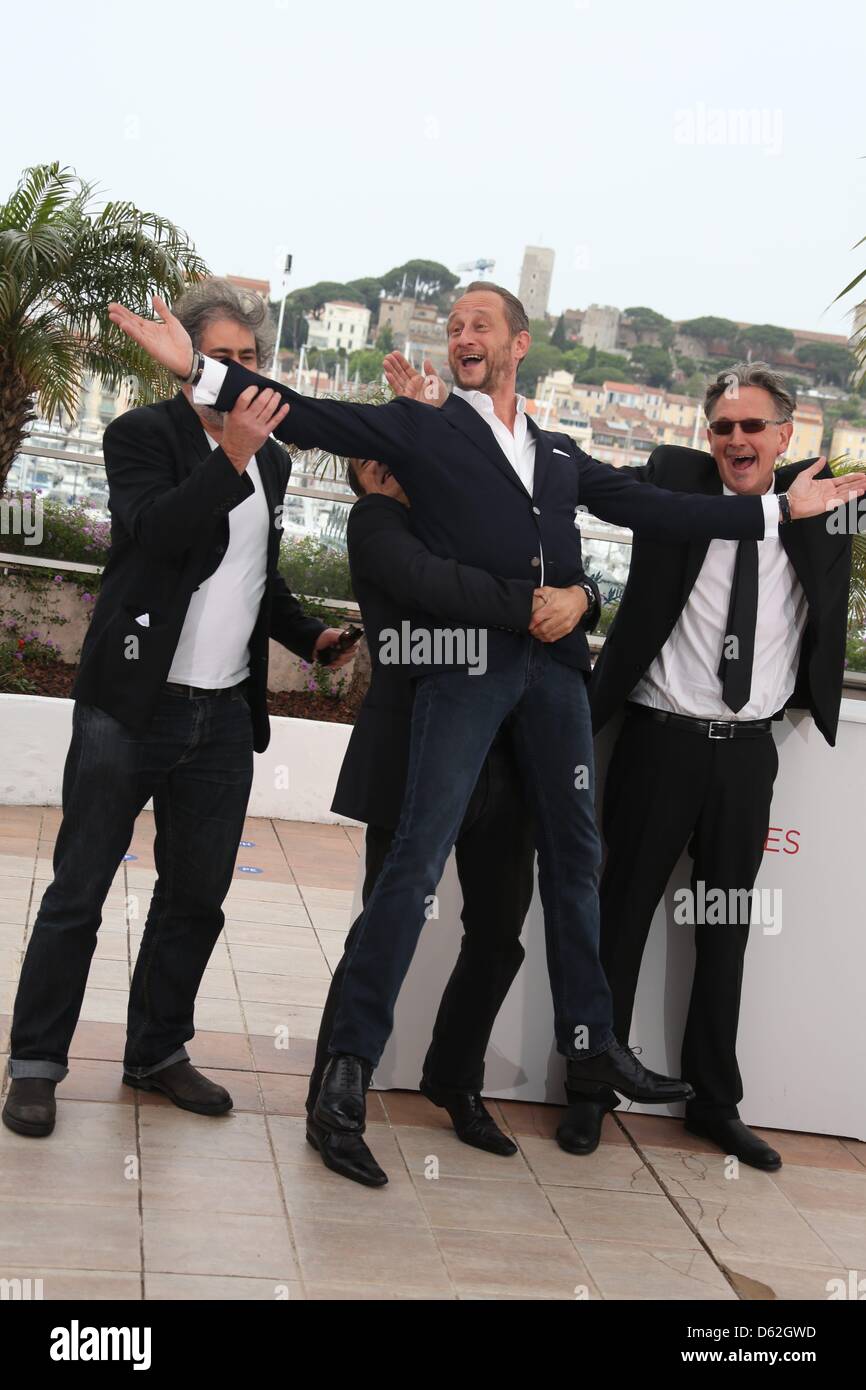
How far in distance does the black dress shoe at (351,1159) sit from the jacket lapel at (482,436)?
1.43 metres

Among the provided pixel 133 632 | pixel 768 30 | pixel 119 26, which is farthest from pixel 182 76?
pixel 133 632

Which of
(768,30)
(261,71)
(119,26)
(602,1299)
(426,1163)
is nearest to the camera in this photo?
(602,1299)

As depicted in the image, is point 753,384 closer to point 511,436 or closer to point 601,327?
point 511,436

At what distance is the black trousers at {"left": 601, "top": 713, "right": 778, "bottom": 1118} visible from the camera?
321 centimetres

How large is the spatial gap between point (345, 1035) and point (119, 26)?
7678cm

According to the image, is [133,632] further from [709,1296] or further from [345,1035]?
[709,1296]

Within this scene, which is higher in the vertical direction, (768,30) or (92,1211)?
(768,30)

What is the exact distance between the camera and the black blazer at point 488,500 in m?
2.84

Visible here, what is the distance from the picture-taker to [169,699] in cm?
289

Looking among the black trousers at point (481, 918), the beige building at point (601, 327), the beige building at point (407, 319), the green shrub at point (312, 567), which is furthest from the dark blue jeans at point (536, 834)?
the beige building at point (601, 327)

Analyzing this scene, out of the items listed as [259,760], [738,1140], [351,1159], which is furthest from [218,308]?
[259,760]

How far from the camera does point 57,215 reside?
7.48 metres

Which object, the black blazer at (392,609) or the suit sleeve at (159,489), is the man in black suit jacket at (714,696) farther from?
the suit sleeve at (159,489)

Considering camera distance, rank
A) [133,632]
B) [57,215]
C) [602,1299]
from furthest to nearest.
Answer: [57,215]
[133,632]
[602,1299]
